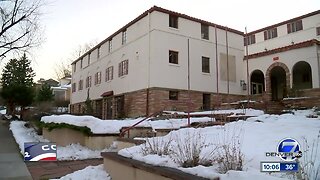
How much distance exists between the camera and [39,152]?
9.67 meters

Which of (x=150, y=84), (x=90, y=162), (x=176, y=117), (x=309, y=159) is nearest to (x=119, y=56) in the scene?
(x=150, y=84)

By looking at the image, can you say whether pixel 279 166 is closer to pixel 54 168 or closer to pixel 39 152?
pixel 54 168

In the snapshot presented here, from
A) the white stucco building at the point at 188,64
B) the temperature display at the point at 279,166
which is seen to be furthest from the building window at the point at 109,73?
the temperature display at the point at 279,166

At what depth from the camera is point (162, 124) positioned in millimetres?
11703

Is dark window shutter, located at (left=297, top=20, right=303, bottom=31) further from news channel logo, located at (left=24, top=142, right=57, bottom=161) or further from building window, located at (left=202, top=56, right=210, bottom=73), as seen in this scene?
news channel logo, located at (left=24, top=142, right=57, bottom=161)

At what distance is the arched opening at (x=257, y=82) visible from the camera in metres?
26.5

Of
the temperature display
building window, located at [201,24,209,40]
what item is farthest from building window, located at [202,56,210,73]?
the temperature display

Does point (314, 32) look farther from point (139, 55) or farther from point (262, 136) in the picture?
point (262, 136)

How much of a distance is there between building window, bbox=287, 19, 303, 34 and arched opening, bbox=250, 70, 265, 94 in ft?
19.7

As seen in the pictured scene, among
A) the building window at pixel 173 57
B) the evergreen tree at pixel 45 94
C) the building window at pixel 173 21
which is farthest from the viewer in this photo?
the evergreen tree at pixel 45 94

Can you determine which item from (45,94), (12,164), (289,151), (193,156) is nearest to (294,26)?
(12,164)

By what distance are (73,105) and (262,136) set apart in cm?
3676

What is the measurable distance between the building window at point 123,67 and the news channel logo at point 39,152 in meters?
14.8

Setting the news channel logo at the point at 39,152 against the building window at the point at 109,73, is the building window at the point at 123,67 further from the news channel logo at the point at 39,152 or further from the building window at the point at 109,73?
the news channel logo at the point at 39,152
